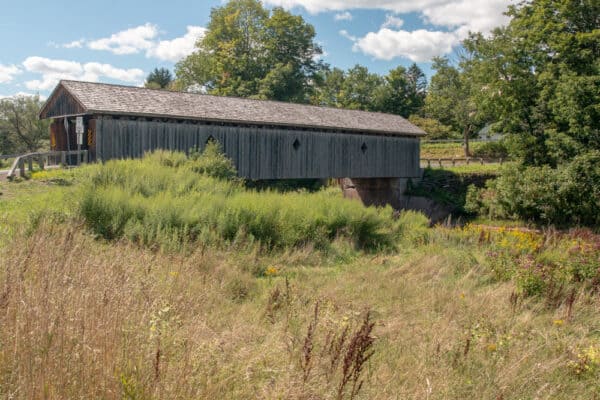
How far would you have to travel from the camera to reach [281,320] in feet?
15.7

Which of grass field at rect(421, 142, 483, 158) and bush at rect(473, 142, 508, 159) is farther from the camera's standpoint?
grass field at rect(421, 142, 483, 158)

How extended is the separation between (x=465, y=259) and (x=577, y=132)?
1340 centimetres

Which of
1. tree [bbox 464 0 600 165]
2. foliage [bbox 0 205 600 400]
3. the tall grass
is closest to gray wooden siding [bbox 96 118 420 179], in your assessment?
the tall grass

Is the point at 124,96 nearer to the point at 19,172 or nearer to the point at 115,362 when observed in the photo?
the point at 19,172

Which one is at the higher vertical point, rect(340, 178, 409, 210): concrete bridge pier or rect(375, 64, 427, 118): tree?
rect(375, 64, 427, 118): tree

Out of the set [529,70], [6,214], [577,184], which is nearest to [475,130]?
[529,70]

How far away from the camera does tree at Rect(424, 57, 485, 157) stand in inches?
1453

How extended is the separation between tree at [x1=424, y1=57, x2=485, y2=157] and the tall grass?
26.3 m

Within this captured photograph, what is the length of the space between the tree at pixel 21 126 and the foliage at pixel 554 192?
37.6 meters

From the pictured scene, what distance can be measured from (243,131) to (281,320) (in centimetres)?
1599

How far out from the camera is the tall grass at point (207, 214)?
858 cm

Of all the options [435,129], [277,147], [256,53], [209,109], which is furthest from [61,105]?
[435,129]

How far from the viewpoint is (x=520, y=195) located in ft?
66.9

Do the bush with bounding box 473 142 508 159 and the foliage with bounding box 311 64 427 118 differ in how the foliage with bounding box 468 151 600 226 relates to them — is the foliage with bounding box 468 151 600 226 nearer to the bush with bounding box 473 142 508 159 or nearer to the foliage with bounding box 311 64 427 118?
the bush with bounding box 473 142 508 159
